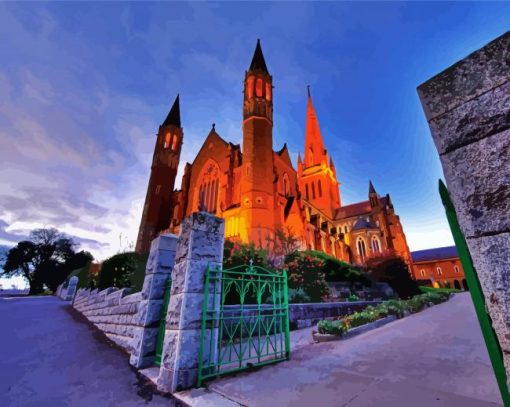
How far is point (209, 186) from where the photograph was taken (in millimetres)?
32875

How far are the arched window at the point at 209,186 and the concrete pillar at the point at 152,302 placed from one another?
2522 centimetres

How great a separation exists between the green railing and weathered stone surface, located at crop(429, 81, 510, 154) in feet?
0.92

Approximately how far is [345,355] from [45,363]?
18.8 feet

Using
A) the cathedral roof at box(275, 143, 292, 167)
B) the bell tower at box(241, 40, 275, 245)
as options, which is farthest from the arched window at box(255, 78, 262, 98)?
the cathedral roof at box(275, 143, 292, 167)

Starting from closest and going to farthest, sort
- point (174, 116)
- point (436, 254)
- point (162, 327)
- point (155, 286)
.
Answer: point (162, 327), point (155, 286), point (174, 116), point (436, 254)

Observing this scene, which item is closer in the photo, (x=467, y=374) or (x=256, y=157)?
(x=467, y=374)

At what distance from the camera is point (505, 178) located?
4.48 feet

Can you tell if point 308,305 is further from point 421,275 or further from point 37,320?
point 421,275

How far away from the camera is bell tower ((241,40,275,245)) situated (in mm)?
23094

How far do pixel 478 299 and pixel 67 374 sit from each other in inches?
226

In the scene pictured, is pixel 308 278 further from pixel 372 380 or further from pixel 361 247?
pixel 361 247

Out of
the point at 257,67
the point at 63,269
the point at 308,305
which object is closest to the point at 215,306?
the point at 308,305

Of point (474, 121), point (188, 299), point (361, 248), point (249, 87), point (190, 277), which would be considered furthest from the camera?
point (361, 248)

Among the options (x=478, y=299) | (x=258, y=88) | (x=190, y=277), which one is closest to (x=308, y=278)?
(x=190, y=277)
